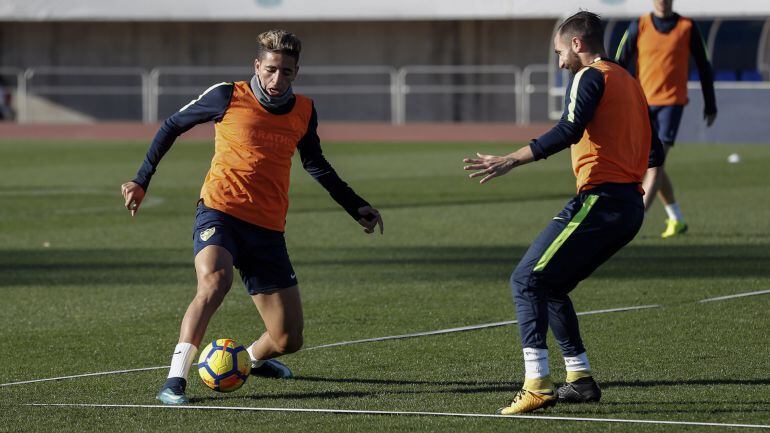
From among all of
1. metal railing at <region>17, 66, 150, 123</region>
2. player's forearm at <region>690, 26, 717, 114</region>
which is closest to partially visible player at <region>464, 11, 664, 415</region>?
player's forearm at <region>690, 26, 717, 114</region>

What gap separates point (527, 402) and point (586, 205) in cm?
93

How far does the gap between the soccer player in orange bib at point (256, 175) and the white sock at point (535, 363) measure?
130 centimetres

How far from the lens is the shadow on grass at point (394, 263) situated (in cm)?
1073

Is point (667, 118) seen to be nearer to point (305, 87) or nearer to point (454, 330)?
point (454, 330)

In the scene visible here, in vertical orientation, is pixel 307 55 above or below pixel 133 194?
above

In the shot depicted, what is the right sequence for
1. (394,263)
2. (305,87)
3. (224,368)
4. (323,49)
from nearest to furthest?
(224,368) → (394,263) → (305,87) → (323,49)

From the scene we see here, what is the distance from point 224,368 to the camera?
654 centimetres

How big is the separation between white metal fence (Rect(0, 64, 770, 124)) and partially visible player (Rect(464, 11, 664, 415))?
30135 millimetres

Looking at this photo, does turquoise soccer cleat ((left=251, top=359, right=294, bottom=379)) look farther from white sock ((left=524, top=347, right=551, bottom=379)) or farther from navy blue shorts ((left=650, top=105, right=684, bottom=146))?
navy blue shorts ((left=650, top=105, right=684, bottom=146))

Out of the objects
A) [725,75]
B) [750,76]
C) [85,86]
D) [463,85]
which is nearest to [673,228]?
[725,75]

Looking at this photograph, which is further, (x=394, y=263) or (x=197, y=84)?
(x=197, y=84)

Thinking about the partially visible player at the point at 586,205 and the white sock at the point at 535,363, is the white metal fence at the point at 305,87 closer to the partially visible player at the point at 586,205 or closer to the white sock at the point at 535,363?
the partially visible player at the point at 586,205

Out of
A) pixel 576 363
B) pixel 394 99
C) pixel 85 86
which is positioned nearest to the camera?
pixel 576 363

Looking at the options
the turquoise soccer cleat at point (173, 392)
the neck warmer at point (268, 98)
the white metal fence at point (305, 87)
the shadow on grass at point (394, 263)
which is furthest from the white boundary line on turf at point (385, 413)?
the white metal fence at point (305, 87)
